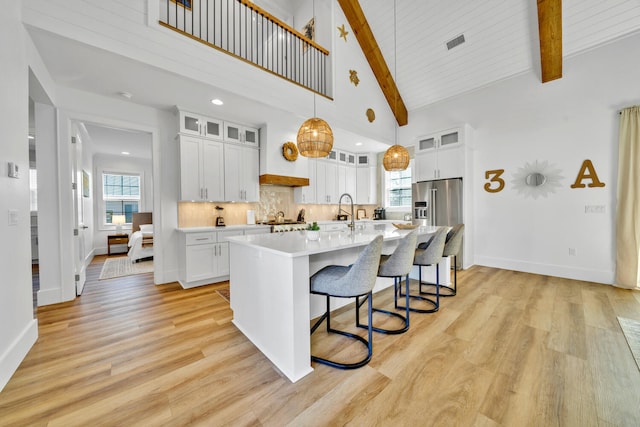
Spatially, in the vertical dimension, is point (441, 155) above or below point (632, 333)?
above

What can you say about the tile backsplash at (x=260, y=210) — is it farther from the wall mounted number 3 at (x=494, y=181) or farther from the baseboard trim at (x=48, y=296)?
the wall mounted number 3 at (x=494, y=181)

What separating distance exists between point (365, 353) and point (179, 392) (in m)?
1.33

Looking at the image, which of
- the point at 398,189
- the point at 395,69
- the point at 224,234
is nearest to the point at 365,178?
the point at 398,189

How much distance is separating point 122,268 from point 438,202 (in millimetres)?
6358

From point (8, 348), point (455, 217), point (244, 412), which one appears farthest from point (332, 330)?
point (455, 217)

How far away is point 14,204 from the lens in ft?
6.42

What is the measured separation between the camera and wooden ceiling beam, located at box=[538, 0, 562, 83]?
A: 3371mm

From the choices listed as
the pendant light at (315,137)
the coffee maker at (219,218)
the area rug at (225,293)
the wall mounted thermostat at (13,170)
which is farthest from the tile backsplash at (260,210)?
the pendant light at (315,137)

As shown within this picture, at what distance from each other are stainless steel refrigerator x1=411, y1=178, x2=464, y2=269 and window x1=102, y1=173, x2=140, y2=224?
773 cm

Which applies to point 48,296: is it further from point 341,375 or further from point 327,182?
point 327,182

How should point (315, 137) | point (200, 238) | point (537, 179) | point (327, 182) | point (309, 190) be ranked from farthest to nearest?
point (327, 182)
point (309, 190)
point (537, 179)
point (200, 238)
point (315, 137)

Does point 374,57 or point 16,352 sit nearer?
point 16,352

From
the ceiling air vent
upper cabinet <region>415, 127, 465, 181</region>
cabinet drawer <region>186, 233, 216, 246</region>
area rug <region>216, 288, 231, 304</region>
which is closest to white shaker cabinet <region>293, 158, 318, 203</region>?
cabinet drawer <region>186, 233, 216, 246</region>

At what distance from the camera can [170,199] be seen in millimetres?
3975
